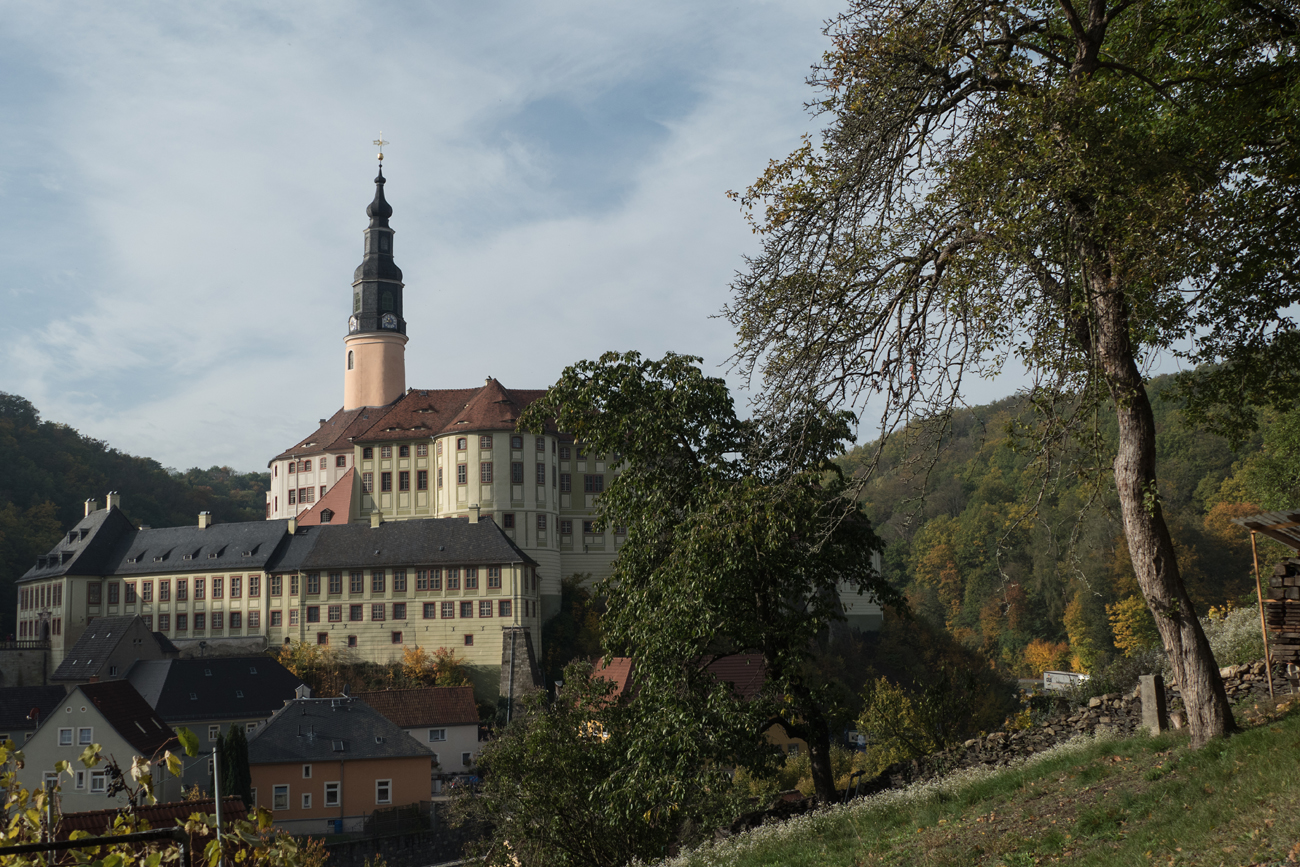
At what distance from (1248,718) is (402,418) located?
66.4 metres

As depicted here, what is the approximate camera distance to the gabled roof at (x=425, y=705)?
49750 millimetres

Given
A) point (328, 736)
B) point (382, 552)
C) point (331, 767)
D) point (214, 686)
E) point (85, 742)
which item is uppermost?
point (382, 552)

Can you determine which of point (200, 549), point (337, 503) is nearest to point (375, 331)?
point (337, 503)

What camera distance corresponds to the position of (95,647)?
55.9 metres

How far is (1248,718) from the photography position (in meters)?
10.7

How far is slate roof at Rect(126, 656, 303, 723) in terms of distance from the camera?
4934 centimetres

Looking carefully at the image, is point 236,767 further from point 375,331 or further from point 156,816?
point 375,331

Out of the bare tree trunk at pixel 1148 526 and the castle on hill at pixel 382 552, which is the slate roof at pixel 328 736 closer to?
the castle on hill at pixel 382 552

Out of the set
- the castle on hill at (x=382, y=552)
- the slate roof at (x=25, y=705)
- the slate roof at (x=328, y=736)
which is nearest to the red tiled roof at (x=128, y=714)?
the slate roof at (x=328, y=736)

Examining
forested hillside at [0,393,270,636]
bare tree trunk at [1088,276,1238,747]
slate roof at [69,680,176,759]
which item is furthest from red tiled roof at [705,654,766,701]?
forested hillside at [0,393,270,636]

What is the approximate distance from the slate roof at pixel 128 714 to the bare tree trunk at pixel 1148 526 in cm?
4063

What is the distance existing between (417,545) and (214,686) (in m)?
13.3

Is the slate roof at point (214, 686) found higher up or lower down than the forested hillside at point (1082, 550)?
lower down

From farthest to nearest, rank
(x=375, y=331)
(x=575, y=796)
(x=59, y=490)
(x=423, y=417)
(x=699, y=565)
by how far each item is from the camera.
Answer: (x=59, y=490) → (x=375, y=331) → (x=423, y=417) → (x=575, y=796) → (x=699, y=565)
